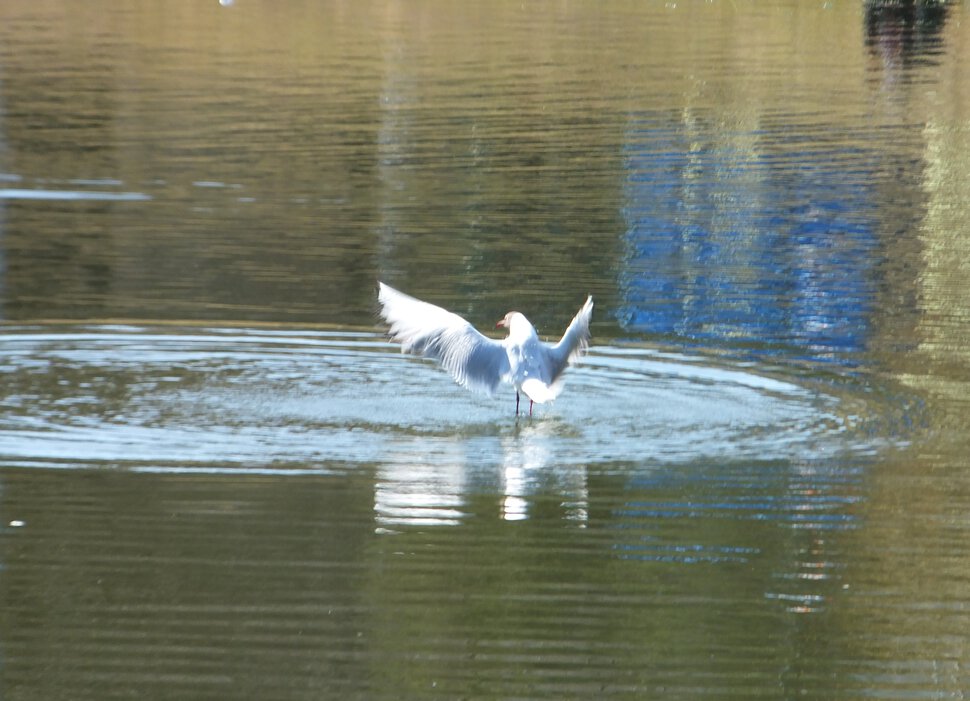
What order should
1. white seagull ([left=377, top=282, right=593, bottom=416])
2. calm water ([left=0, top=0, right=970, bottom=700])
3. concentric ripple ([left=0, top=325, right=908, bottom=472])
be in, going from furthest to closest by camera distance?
white seagull ([left=377, top=282, right=593, bottom=416]) < concentric ripple ([left=0, top=325, right=908, bottom=472]) < calm water ([left=0, top=0, right=970, bottom=700])

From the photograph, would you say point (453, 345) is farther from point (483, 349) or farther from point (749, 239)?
point (749, 239)

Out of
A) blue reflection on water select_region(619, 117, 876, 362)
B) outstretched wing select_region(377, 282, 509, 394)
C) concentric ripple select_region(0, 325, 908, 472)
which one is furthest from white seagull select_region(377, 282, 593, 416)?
blue reflection on water select_region(619, 117, 876, 362)

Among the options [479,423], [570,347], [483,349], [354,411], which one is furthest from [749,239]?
[354,411]

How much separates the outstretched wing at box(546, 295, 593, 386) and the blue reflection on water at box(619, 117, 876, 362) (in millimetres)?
2850

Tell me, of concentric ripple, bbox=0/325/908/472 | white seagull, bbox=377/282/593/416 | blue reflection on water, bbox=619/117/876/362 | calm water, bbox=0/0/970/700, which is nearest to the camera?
calm water, bbox=0/0/970/700

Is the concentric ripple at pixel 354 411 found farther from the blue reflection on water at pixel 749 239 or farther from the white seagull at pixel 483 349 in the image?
the blue reflection on water at pixel 749 239

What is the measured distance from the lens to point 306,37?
5316 centimetres

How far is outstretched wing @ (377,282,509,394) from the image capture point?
13.0 metres

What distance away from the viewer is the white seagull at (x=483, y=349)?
12922mm

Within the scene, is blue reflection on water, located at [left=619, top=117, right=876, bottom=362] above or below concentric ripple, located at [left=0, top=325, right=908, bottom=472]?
above

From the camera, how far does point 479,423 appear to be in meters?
13.0

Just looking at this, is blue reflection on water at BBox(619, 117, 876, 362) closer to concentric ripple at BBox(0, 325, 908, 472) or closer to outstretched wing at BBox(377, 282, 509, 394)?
concentric ripple at BBox(0, 325, 908, 472)

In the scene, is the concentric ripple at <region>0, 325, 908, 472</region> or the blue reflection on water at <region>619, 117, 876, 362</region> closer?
the concentric ripple at <region>0, 325, 908, 472</region>

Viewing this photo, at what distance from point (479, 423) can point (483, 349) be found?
0.50 metres
